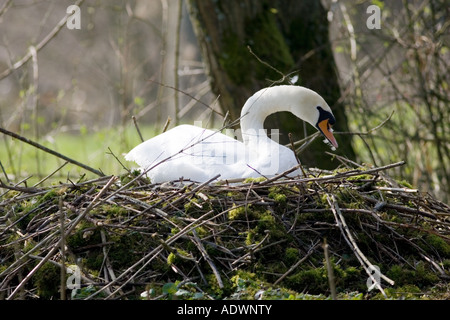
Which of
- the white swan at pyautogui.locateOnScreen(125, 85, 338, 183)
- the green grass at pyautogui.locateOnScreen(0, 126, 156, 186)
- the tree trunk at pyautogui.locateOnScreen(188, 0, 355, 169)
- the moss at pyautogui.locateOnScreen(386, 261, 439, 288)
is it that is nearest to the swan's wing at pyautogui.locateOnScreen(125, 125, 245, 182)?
the white swan at pyautogui.locateOnScreen(125, 85, 338, 183)

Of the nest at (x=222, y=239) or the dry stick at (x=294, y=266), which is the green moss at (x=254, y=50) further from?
the dry stick at (x=294, y=266)

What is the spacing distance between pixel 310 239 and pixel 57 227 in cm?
168

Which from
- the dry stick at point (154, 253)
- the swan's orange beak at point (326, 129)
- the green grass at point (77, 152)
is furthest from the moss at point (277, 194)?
the green grass at point (77, 152)

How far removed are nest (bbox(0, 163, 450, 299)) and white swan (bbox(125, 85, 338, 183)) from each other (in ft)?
1.18

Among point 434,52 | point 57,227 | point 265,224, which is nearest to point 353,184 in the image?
point 265,224

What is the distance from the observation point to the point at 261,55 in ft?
24.0

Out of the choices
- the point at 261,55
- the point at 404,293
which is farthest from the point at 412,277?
the point at 261,55

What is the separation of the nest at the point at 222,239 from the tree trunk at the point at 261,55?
2.62m

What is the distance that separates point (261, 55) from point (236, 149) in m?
2.07

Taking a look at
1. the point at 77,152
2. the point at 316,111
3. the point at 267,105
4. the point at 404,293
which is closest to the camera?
the point at 404,293

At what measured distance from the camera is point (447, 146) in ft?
26.2

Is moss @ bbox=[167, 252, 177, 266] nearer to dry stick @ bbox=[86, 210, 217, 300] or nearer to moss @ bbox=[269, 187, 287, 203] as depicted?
dry stick @ bbox=[86, 210, 217, 300]

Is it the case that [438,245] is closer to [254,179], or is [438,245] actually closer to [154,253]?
[254,179]

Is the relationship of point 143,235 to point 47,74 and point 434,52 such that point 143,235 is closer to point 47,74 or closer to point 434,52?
point 434,52
